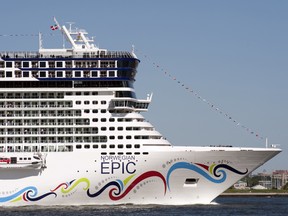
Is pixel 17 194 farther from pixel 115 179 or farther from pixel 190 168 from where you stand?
pixel 190 168

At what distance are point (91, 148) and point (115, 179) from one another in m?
2.30

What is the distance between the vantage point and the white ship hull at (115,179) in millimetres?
51531

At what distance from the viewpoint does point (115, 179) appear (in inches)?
2031

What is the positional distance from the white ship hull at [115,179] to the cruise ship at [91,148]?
6 centimetres

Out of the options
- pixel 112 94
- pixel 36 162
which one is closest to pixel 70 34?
pixel 112 94

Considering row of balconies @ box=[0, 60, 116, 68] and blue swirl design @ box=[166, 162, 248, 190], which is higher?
row of balconies @ box=[0, 60, 116, 68]

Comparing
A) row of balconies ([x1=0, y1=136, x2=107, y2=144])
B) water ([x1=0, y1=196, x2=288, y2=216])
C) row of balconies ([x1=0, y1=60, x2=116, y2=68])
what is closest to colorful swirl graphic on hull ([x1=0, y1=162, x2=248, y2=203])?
water ([x1=0, y1=196, x2=288, y2=216])

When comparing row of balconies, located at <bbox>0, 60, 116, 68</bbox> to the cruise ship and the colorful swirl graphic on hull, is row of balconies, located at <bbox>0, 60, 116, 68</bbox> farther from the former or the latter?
the colorful swirl graphic on hull

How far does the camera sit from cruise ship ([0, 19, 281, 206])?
5162 cm

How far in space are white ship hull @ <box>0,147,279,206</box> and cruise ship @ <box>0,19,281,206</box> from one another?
58 millimetres

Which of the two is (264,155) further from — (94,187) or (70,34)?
(70,34)

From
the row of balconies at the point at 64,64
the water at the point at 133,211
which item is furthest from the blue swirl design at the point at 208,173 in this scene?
the row of balconies at the point at 64,64

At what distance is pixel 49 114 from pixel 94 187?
519 centimetres

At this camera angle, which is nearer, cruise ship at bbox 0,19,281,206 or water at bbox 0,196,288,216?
water at bbox 0,196,288,216
